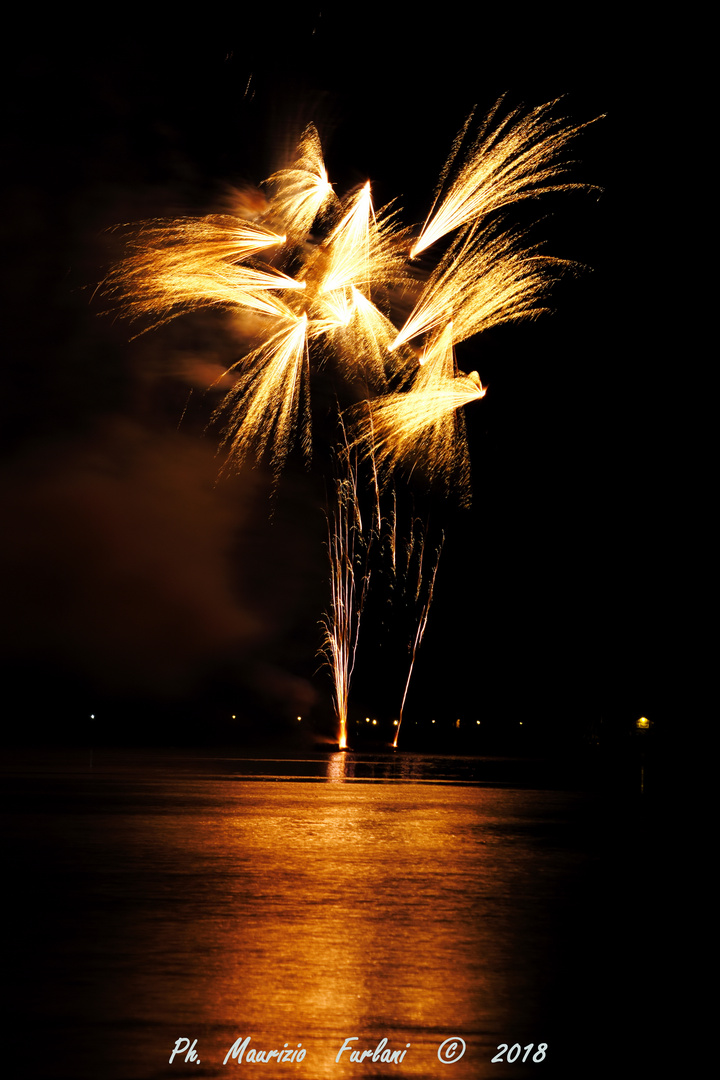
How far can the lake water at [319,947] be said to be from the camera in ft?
14.9

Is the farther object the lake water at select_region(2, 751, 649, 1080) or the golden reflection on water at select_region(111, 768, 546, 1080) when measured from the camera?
the golden reflection on water at select_region(111, 768, 546, 1080)

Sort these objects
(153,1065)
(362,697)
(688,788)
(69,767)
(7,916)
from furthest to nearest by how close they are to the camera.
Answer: (362,697), (69,767), (688,788), (7,916), (153,1065)

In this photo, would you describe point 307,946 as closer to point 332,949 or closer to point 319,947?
point 319,947

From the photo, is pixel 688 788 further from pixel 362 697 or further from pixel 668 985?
pixel 362 697

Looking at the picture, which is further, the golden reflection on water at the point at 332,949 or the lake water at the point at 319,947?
the golden reflection on water at the point at 332,949

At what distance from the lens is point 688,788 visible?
23062 millimetres

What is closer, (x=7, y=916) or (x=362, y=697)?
(x=7, y=916)

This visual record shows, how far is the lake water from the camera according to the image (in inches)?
179

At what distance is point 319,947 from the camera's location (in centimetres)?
644

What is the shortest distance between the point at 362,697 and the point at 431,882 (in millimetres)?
81261

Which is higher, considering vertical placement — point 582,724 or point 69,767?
point 582,724

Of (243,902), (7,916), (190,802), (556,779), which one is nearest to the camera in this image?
(7,916)

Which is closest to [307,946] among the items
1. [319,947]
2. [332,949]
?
[319,947]

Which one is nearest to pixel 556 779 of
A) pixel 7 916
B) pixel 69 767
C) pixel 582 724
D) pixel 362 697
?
pixel 69 767
